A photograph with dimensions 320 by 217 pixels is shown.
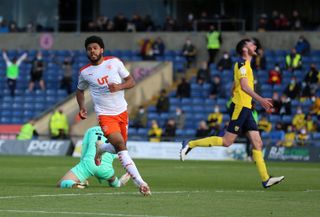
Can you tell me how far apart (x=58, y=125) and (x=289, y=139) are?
1024cm

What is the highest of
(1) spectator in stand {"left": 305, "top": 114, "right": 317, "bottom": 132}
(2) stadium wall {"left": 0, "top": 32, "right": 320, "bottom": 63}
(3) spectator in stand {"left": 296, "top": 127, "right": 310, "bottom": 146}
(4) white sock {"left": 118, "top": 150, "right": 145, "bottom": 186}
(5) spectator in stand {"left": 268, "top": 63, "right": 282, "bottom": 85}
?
(4) white sock {"left": 118, "top": 150, "right": 145, "bottom": 186}

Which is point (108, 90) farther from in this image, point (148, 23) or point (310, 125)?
point (148, 23)

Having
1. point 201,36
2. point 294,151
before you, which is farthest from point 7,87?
point 294,151

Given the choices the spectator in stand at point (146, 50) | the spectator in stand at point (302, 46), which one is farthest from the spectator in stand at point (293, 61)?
the spectator in stand at point (146, 50)

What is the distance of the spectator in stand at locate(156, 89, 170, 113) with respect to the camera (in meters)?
42.7

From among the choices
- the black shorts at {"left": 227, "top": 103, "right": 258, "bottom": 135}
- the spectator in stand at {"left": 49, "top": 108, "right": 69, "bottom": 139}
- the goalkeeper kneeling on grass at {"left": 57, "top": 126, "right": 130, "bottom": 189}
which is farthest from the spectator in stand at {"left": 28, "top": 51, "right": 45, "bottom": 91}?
the black shorts at {"left": 227, "top": 103, "right": 258, "bottom": 135}

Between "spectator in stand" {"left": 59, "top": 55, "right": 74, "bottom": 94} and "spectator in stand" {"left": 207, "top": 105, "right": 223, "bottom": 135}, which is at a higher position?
"spectator in stand" {"left": 59, "top": 55, "right": 74, "bottom": 94}

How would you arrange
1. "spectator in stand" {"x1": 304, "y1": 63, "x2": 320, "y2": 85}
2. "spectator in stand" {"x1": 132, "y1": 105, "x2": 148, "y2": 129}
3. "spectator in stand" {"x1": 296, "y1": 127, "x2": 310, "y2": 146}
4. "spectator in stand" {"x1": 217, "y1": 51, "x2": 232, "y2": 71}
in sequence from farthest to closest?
"spectator in stand" {"x1": 217, "y1": 51, "x2": 232, "y2": 71} < "spectator in stand" {"x1": 132, "y1": 105, "x2": 148, "y2": 129} < "spectator in stand" {"x1": 304, "y1": 63, "x2": 320, "y2": 85} < "spectator in stand" {"x1": 296, "y1": 127, "x2": 310, "y2": 146}

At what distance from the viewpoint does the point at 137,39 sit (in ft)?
160

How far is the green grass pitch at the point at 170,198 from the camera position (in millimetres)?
13344

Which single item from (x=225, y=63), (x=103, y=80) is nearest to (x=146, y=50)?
(x=225, y=63)

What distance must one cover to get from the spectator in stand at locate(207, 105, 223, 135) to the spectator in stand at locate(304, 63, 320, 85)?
364 centimetres

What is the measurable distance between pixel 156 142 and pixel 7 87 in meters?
12.9

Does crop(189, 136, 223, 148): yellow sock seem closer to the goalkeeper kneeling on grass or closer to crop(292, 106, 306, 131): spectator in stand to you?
the goalkeeper kneeling on grass
